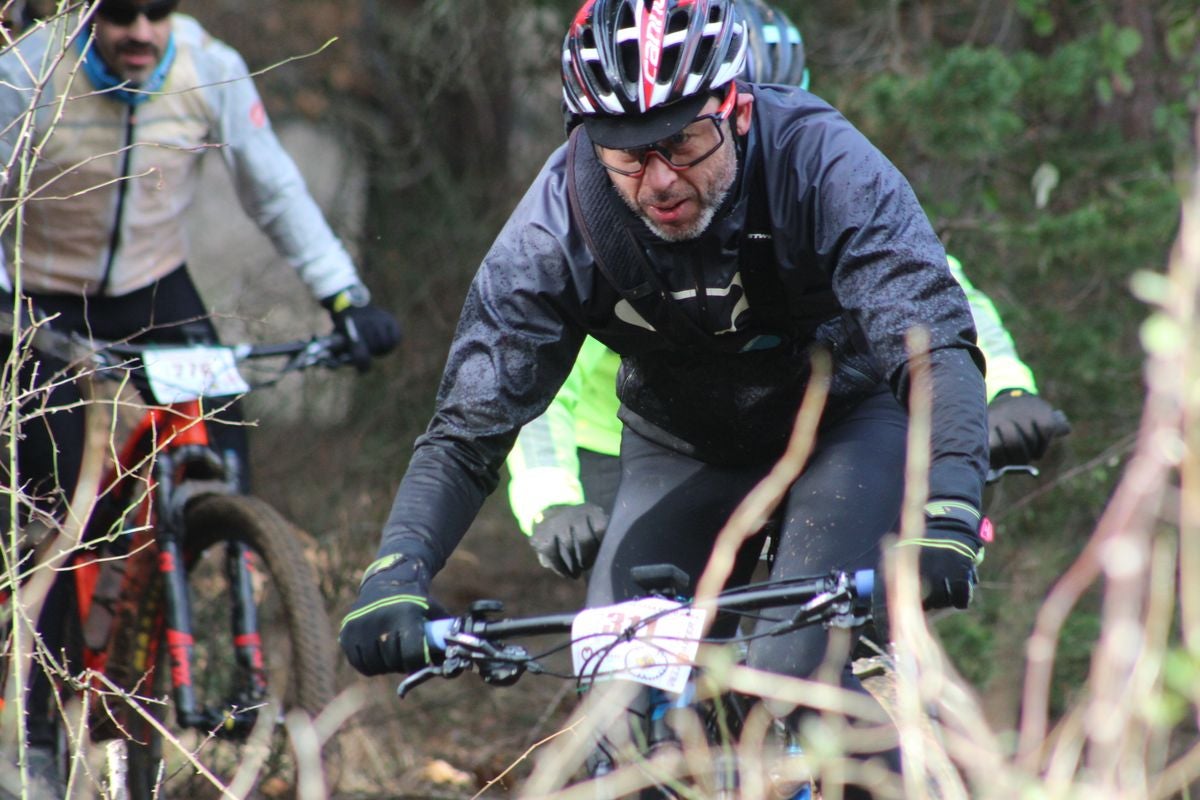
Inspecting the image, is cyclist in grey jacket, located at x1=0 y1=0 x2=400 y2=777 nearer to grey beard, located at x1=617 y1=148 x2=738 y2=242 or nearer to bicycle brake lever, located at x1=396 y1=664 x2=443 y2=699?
grey beard, located at x1=617 y1=148 x2=738 y2=242

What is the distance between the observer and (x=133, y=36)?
5.01 m

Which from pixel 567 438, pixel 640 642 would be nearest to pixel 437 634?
pixel 640 642

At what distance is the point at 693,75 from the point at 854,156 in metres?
0.38

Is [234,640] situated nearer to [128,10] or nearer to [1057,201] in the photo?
[128,10]

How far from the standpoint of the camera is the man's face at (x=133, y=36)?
500cm

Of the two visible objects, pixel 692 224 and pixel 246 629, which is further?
pixel 246 629

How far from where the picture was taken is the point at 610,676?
10.6ft

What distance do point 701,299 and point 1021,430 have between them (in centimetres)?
97

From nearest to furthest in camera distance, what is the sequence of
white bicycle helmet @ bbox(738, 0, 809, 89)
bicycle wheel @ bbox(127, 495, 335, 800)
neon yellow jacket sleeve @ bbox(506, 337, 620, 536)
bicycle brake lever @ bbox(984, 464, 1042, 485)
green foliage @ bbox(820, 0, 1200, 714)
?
1. bicycle brake lever @ bbox(984, 464, 1042, 485)
2. neon yellow jacket sleeve @ bbox(506, 337, 620, 536)
3. bicycle wheel @ bbox(127, 495, 335, 800)
4. white bicycle helmet @ bbox(738, 0, 809, 89)
5. green foliage @ bbox(820, 0, 1200, 714)

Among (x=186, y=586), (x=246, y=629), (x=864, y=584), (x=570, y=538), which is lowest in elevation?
(x=246, y=629)

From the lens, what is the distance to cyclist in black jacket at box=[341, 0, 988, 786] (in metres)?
3.42

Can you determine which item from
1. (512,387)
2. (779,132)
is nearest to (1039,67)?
(779,132)

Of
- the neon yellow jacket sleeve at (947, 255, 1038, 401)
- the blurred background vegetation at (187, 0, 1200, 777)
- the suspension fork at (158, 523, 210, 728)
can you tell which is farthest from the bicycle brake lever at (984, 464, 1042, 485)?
the suspension fork at (158, 523, 210, 728)

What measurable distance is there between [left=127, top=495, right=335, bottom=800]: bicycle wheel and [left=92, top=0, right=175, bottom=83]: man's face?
1.32 metres
